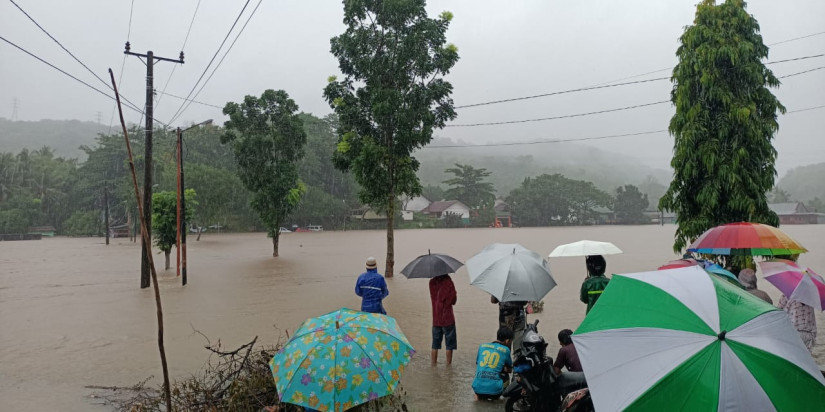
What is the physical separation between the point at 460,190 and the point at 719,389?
255 feet

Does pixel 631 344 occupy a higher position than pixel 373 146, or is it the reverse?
pixel 373 146

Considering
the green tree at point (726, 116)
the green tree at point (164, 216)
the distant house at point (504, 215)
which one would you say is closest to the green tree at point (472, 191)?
the distant house at point (504, 215)

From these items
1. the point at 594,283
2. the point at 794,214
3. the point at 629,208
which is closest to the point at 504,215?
the point at 629,208

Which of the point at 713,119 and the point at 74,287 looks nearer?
the point at 713,119

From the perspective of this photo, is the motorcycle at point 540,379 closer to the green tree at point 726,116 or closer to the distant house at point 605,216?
the green tree at point 726,116

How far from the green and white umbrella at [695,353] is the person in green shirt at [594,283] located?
2.58m

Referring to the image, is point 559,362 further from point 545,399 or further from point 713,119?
point 713,119

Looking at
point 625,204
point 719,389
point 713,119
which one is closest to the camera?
point 719,389

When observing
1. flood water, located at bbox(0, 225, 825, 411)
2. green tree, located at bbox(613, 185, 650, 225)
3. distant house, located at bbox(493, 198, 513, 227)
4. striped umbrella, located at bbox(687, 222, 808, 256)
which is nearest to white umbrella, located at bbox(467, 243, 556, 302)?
flood water, located at bbox(0, 225, 825, 411)

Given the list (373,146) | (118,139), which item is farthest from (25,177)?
(373,146)

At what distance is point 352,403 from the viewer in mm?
3752

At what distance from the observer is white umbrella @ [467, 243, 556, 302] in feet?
19.9

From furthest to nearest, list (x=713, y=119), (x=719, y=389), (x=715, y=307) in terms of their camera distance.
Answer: (x=713, y=119), (x=715, y=307), (x=719, y=389)

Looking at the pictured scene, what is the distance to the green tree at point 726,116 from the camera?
375 inches
